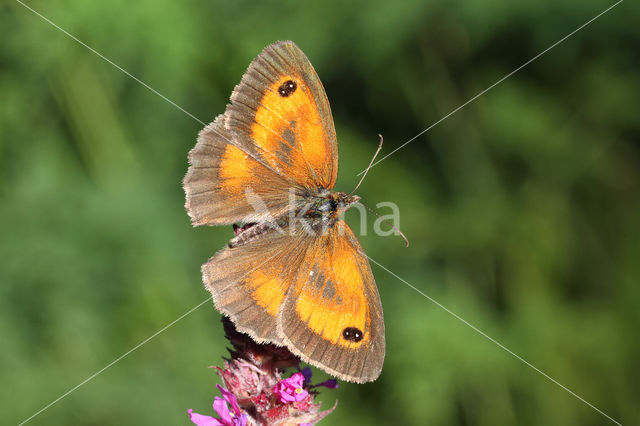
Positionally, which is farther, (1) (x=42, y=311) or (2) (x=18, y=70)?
(2) (x=18, y=70)

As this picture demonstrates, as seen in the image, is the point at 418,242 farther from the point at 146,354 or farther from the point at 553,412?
the point at 146,354

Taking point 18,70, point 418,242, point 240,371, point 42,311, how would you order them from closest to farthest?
point 240,371
point 42,311
point 18,70
point 418,242

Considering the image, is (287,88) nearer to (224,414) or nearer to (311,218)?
(311,218)

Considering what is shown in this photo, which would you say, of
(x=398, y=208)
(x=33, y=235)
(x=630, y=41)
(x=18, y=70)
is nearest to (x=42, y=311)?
(x=33, y=235)

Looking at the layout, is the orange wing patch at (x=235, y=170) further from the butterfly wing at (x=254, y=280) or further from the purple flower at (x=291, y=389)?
the purple flower at (x=291, y=389)

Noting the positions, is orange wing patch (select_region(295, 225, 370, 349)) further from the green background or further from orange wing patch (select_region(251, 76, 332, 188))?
the green background

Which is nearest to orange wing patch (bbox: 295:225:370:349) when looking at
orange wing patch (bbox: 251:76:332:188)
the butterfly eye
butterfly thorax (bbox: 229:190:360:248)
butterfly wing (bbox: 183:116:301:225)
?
butterfly thorax (bbox: 229:190:360:248)

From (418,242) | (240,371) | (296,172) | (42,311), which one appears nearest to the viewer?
(240,371)

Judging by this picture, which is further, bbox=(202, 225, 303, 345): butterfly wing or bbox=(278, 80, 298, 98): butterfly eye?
bbox=(278, 80, 298, 98): butterfly eye
